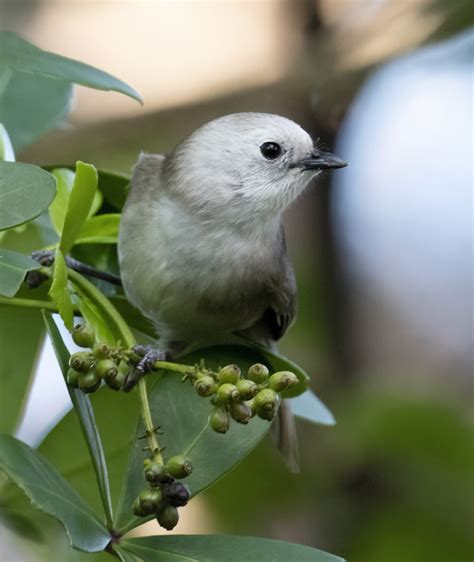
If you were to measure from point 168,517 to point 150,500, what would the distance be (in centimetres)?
3

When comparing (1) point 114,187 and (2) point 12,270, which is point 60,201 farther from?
(2) point 12,270

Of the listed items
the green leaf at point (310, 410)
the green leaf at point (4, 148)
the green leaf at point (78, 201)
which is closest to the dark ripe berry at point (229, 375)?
the green leaf at point (78, 201)

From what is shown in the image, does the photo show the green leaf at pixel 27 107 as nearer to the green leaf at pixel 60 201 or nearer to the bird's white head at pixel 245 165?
the green leaf at pixel 60 201

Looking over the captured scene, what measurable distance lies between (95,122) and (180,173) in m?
1.70

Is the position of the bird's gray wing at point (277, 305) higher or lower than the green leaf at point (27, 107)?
lower

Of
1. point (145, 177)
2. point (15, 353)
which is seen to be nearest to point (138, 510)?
point (15, 353)

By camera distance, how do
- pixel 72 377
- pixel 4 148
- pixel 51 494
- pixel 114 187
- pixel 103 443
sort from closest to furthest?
pixel 51 494 < pixel 72 377 < pixel 4 148 < pixel 103 443 < pixel 114 187

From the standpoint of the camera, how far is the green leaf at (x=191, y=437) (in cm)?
128

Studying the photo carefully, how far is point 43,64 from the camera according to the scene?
1.33 meters

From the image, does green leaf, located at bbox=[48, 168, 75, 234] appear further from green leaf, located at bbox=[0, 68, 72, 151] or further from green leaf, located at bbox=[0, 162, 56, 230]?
green leaf, located at bbox=[0, 162, 56, 230]

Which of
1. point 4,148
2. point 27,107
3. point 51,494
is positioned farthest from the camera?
point 27,107

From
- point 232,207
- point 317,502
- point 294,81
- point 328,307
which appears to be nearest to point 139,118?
point 294,81

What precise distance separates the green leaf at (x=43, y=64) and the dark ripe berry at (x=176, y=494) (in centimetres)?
54

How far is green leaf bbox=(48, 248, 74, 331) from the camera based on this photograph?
129cm
